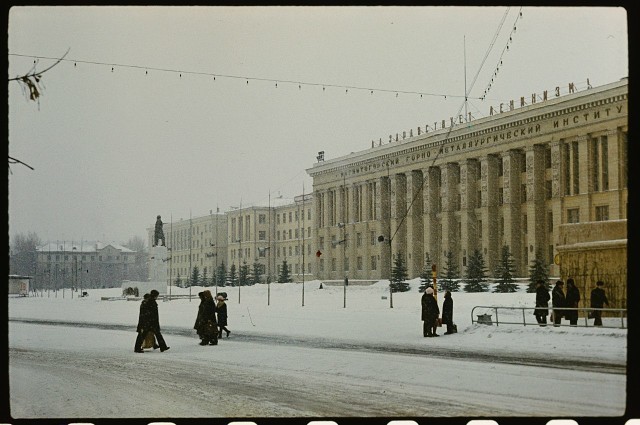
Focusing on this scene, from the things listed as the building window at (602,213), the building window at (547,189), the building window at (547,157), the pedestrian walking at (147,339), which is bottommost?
the pedestrian walking at (147,339)

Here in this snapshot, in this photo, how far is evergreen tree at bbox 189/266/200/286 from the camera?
43.2ft

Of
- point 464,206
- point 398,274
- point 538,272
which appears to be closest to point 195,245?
point 398,274

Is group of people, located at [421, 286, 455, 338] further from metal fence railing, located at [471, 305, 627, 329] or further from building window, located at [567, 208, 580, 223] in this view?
building window, located at [567, 208, 580, 223]

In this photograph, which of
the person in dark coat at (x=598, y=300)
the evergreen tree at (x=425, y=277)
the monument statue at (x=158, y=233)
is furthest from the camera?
the evergreen tree at (x=425, y=277)

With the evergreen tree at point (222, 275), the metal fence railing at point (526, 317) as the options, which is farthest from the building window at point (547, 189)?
the evergreen tree at point (222, 275)

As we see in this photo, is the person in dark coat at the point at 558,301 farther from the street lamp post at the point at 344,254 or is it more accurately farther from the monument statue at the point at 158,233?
the monument statue at the point at 158,233

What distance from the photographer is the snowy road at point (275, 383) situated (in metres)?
8.83

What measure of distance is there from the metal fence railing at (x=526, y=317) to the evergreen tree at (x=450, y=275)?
67cm

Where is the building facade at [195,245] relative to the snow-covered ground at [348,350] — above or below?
above

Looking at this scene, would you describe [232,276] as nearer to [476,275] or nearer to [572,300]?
[476,275]

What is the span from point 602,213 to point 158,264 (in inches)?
287

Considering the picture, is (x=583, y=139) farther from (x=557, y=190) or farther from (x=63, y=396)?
(x=63, y=396)

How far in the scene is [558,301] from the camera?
1201 centimetres

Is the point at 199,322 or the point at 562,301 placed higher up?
the point at 562,301
